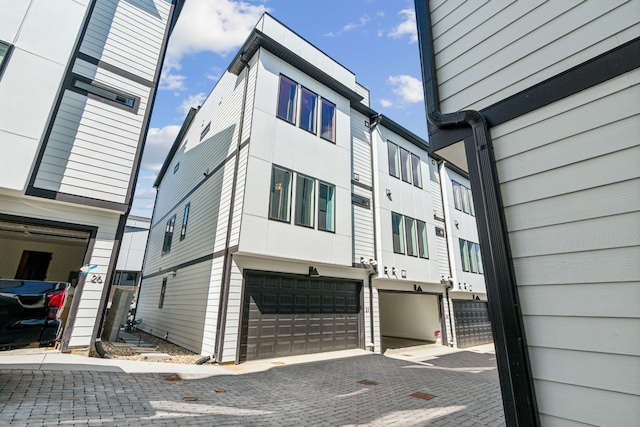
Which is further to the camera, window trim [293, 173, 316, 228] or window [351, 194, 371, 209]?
window [351, 194, 371, 209]

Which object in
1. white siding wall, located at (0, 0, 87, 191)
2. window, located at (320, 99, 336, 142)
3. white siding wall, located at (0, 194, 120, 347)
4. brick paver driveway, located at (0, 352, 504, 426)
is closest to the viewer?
brick paver driveway, located at (0, 352, 504, 426)

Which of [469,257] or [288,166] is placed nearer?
[288,166]

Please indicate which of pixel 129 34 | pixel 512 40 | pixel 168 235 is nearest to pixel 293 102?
pixel 129 34

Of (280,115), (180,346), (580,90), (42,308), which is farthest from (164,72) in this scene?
(580,90)

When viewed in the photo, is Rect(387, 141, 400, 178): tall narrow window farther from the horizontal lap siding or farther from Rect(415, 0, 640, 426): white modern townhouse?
Rect(415, 0, 640, 426): white modern townhouse

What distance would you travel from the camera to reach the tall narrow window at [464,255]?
1424 cm

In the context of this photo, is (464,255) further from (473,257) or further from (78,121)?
(78,121)

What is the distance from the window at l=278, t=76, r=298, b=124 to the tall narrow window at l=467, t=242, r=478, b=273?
1137cm

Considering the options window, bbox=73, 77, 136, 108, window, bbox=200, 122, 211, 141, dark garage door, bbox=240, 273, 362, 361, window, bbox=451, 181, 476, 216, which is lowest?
dark garage door, bbox=240, 273, 362, 361

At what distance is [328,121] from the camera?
10391 millimetres

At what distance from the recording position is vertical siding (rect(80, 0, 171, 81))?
732cm

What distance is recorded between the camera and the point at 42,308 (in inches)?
128

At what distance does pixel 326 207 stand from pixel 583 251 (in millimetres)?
7642

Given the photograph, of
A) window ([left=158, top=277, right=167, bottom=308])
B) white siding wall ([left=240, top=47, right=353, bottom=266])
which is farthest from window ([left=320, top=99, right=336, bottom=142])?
window ([left=158, top=277, right=167, bottom=308])
